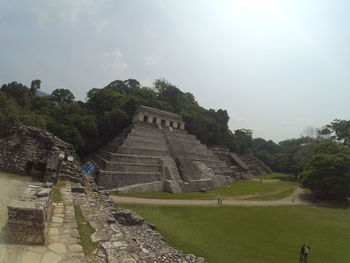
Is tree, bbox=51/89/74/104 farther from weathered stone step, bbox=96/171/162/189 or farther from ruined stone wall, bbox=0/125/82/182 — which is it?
ruined stone wall, bbox=0/125/82/182

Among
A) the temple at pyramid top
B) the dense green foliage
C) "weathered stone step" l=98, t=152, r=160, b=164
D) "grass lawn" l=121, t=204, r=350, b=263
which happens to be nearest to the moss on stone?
"grass lawn" l=121, t=204, r=350, b=263

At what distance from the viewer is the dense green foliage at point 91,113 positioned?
25420 mm

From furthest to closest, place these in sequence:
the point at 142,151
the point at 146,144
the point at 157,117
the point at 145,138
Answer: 1. the point at 157,117
2. the point at 145,138
3. the point at 146,144
4. the point at 142,151

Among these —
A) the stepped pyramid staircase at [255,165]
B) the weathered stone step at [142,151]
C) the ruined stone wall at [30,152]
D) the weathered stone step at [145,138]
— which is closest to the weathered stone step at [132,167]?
the weathered stone step at [142,151]

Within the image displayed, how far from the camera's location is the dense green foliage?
83.4 feet

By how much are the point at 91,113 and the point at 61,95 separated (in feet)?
33.1

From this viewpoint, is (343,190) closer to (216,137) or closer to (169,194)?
(169,194)

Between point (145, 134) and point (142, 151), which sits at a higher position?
point (145, 134)

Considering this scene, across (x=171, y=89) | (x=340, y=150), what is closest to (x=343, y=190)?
(x=340, y=150)

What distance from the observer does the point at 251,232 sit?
1252 centimetres

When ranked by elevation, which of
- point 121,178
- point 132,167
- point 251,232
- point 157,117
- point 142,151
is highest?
point 157,117

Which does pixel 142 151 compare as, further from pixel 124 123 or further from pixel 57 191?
pixel 57 191

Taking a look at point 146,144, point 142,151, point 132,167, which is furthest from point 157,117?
point 132,167

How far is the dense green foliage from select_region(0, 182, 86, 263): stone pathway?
59.3 ft
